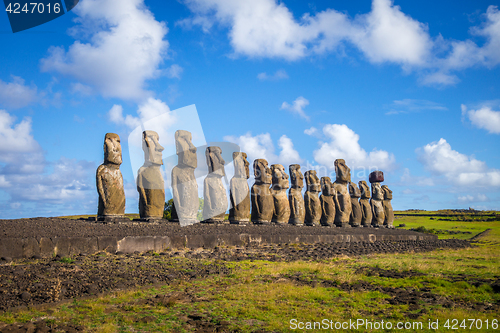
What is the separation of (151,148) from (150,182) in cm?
129

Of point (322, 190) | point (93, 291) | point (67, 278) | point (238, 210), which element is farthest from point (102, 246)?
point (322, 190)

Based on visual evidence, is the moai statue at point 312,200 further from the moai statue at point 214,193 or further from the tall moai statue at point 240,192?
the moai statue at point 214,193

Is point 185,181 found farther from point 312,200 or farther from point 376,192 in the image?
point 376,192

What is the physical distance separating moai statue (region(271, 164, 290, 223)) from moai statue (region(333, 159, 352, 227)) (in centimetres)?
556

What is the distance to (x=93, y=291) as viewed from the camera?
5598 mm

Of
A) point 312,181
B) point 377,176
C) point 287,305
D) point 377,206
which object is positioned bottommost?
point 287,305

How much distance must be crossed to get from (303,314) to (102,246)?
5542 millimetres

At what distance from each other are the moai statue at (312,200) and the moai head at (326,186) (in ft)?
3.05

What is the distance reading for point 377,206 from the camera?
2923 centimetres

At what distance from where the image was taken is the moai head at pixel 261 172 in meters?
20.2

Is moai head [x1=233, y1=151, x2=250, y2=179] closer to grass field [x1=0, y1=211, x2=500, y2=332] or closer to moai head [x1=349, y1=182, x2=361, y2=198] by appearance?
moai head [x1=349, y1=182, x2=361, y2=198]

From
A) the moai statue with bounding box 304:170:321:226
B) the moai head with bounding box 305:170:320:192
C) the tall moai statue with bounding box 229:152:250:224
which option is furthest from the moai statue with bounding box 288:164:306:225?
the tall moai statue with bounding box 229:152:250:224

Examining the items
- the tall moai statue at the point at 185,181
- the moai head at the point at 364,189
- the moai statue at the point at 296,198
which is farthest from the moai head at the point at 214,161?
the moai head at the point at 364,189

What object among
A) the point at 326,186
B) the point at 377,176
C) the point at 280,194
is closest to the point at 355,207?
the point at 326,186
